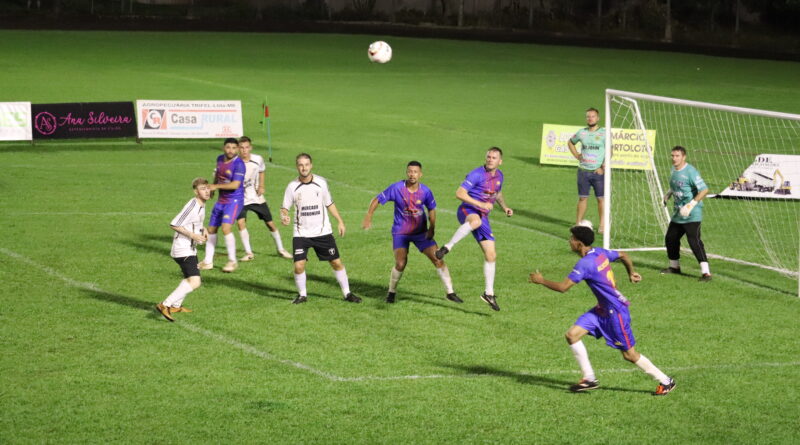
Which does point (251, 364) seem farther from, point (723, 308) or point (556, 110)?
point (556, 110)

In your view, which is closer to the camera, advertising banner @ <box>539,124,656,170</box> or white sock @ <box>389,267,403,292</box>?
white sock @ <box>389,267,403,292</box>

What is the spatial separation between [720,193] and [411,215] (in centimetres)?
1402

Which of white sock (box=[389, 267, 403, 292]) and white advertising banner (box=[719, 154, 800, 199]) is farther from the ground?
white advertising banner (box=[719, 154, 800, 199])

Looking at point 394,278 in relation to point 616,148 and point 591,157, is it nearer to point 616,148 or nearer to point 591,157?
point 591,157

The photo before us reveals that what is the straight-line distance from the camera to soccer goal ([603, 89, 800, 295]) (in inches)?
803

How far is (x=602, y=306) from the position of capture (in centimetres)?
1188

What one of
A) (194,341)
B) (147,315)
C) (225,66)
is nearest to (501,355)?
(194,341)

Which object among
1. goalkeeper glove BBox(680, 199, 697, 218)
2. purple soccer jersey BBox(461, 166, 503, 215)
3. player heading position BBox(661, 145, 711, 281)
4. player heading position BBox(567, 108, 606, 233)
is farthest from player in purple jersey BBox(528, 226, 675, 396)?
player heading position BBox(567, 108, 606, 233)

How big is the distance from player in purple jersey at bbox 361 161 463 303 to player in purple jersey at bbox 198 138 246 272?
11.0 ft

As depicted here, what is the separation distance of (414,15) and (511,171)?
48.6m

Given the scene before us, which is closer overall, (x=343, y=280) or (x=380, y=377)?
(x=380, y=377)

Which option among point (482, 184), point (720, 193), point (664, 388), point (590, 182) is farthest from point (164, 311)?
point (720, 193)

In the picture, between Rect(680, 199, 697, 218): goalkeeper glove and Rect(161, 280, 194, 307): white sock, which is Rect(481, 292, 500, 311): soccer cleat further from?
Rect(161, 280, 194, 307): white sock

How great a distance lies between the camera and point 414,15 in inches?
3061
